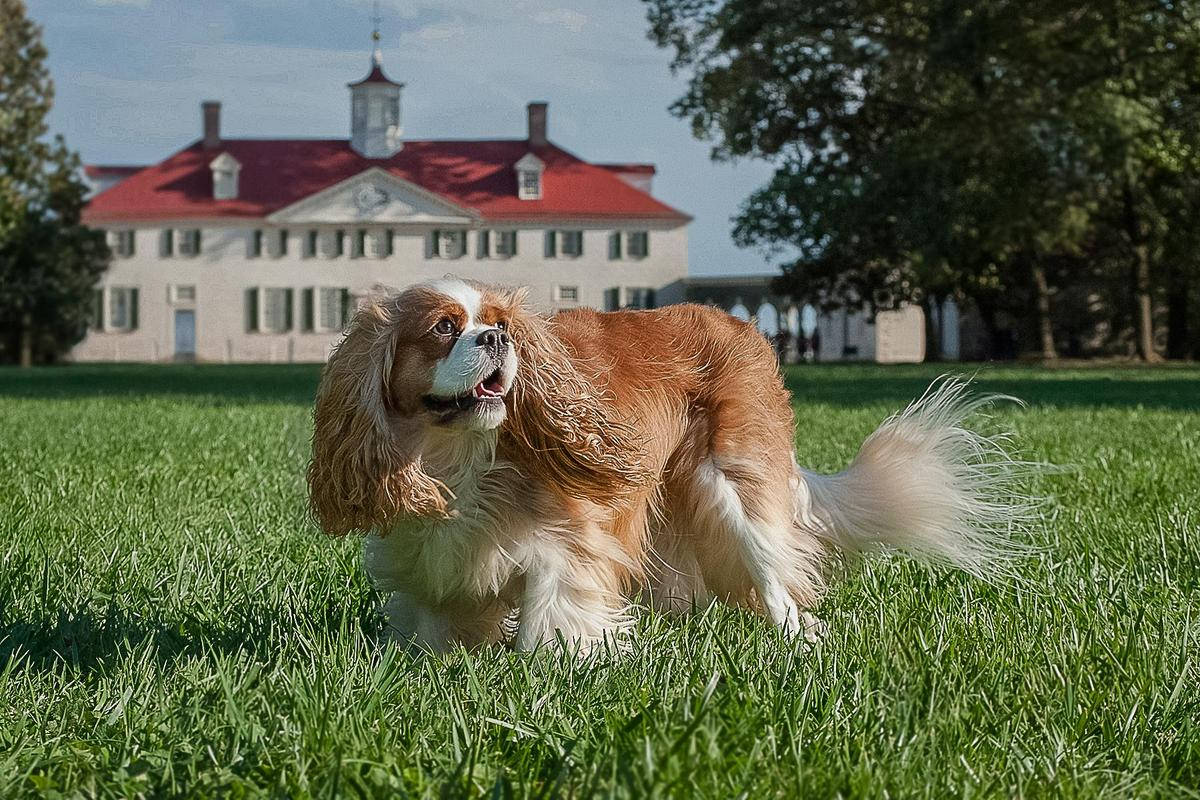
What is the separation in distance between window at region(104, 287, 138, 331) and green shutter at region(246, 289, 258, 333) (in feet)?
16.9

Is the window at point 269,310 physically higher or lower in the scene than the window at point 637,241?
lower

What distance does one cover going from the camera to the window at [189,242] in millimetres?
61062

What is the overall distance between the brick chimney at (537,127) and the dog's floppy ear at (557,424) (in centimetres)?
6241

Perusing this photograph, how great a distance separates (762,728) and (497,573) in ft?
3.55

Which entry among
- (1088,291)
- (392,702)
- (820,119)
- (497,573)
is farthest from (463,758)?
(1088,291)

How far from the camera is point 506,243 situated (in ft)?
202

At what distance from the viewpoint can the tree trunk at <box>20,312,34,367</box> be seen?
1937 inches

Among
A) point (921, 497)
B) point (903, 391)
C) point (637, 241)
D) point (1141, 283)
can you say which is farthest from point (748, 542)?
point (637, 241)

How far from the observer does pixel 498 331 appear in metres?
3.25

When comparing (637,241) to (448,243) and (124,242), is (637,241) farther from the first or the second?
(124,242)

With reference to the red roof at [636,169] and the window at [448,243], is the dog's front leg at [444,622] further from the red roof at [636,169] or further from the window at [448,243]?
the red roof at [636,169]

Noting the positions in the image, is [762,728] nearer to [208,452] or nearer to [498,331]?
[498,331]

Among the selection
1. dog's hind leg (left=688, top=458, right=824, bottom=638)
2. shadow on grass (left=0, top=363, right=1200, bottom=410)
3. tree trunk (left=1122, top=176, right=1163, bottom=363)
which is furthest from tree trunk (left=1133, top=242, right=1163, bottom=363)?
dog's hind leg (left=688, top=458, right=824, bottom=638)

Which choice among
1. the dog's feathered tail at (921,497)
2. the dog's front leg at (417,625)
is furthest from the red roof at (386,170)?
the dog's front leg at (417,625)
